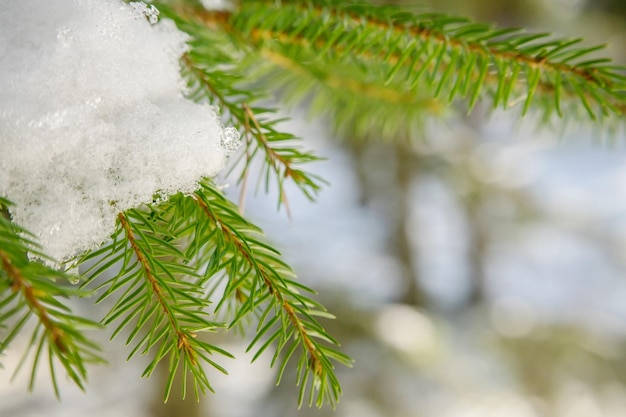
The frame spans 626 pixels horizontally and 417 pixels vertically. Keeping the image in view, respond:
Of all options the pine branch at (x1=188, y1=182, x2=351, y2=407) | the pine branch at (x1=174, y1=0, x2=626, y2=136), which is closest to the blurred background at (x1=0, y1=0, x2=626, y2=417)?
the pine branch at (x1=174, y1=0, x2=626, y2=136)

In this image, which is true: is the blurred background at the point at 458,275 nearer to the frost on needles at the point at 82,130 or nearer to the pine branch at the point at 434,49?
the pine branch at the point at 434,49

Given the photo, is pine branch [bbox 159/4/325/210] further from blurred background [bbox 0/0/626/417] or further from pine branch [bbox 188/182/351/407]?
blurred background [bbox 0/0/626/417]

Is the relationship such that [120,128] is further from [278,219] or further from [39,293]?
[278,219]

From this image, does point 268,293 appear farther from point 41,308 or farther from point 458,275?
point 458,275

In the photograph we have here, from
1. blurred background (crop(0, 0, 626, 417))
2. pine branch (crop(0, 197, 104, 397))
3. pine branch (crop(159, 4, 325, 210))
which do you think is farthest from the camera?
blurred background (crop(0, 0, 626, 417))

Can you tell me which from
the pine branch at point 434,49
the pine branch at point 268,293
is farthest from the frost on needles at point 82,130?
the pine branch at point 434,49

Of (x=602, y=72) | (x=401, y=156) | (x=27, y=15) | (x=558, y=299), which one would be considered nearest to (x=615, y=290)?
(x=558, y=299)
